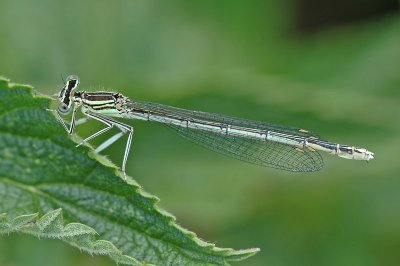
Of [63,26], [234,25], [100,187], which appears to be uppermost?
[234,25]

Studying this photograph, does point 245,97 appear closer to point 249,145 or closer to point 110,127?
point 249,145

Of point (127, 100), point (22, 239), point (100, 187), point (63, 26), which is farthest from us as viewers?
point (63, 26)

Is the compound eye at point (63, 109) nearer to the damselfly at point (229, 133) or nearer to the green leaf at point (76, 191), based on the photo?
the damselfly at point (229, 133)

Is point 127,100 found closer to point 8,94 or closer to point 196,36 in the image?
point 8,94

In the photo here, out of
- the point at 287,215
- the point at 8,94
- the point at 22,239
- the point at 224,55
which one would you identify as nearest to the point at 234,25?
the point at 224,55

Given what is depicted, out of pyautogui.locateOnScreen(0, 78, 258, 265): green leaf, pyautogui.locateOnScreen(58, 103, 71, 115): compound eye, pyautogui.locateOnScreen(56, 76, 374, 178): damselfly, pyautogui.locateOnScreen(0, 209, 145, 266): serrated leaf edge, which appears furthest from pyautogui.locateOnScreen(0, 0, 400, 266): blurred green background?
pyautogui.locateOnScreen(0, 209, 145, 266): serrated leaf edge

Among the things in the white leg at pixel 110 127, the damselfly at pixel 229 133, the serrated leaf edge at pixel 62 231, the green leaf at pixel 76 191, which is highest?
the damselfly at pixel 229 133

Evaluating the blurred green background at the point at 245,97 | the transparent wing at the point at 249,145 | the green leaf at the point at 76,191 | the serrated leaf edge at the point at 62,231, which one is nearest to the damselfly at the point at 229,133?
the transparent wing at the point at 249,145

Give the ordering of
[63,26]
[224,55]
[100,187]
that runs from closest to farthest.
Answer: [100,187], [63,26], [224,55]
